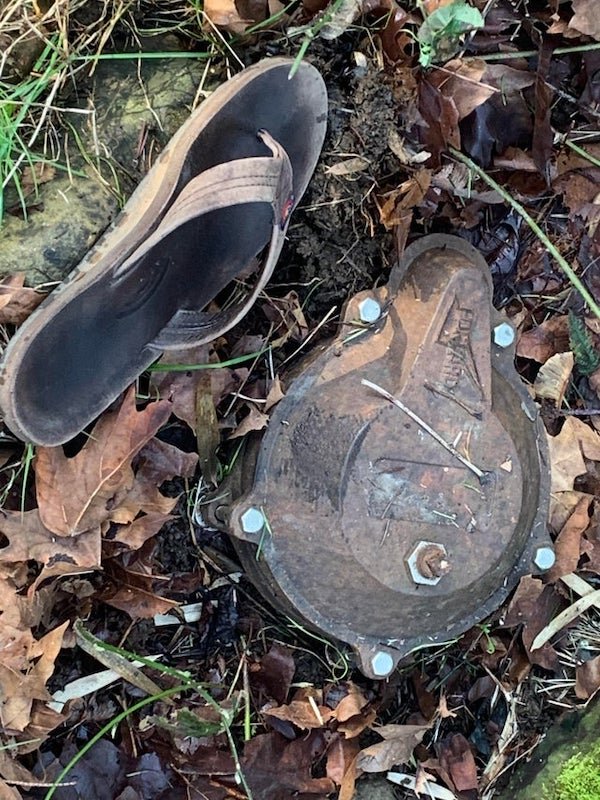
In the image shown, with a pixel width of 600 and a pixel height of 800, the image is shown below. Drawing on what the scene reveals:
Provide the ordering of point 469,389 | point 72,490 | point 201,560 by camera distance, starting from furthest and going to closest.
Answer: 1. point 201,560
2. point 469,389
3. point 72,490

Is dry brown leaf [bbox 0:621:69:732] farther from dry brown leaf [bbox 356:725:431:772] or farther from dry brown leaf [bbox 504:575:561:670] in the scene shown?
dry brown leaf [bbox 504:575:561:670]

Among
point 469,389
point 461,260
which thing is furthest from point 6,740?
point 461,260

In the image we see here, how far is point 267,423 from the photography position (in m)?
1.97

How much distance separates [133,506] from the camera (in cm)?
194

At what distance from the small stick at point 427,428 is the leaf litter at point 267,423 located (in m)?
0.25

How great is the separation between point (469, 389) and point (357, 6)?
93 cm

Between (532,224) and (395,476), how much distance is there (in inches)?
29.7

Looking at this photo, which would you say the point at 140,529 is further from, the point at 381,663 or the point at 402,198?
the point at 402,198

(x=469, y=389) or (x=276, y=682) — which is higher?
(x=469, y=389)

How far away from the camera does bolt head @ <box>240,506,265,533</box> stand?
191cm

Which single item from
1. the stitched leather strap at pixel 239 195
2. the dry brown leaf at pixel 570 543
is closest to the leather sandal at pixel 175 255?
A: the stitched leather strap at pixel 239 195

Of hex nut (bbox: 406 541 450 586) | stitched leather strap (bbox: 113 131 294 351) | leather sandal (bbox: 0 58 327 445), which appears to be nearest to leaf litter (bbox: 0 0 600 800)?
leather sandal (bbox: 0 58 327 445)

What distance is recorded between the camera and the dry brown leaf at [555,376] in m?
2.36

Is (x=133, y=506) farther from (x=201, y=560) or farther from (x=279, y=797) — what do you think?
(x=279, y=797)
